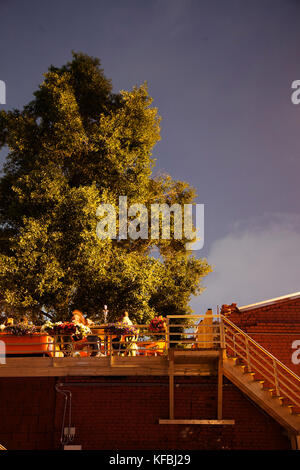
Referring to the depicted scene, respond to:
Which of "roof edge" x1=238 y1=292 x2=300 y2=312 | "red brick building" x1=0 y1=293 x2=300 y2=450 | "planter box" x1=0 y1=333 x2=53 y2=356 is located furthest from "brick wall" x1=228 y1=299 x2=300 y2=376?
"planter box" x1=0 y1=333 x2=53 y2=356

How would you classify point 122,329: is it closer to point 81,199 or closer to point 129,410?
point 129,410

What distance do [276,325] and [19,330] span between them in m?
8.24

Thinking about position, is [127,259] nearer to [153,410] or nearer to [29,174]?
[29,174]

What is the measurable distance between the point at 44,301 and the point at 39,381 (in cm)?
643

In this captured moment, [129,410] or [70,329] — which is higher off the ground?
[70,329]

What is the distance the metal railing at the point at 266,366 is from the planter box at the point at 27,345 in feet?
16.4

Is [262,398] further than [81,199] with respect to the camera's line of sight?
No

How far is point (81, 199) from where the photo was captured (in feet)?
61.7

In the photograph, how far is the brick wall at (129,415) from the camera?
12.0 metres

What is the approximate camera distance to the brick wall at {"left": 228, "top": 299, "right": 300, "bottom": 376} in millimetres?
14586

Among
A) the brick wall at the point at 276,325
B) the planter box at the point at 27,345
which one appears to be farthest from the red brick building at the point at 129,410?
the brick wall at the point at 276,325

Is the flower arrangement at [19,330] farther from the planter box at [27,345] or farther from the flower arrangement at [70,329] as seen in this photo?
the flower arrangement at [70,329]

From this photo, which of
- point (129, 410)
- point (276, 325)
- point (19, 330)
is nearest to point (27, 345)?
point (19, 330)
